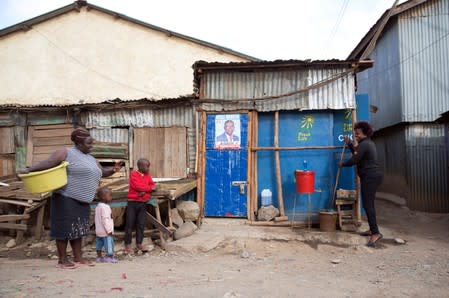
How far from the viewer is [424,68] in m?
10.0

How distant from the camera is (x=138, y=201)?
18.5ft

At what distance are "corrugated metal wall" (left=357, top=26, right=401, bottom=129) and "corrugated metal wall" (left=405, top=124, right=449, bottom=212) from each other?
76cm

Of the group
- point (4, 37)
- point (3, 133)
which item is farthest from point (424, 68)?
point (4, 37)

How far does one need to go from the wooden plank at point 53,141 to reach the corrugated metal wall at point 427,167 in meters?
9.62

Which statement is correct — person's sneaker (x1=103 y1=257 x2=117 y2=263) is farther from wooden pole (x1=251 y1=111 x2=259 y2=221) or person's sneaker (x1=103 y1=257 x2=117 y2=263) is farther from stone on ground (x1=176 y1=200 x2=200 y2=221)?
wooden pole (x1=251 y1=111 x2=259 y2=221)

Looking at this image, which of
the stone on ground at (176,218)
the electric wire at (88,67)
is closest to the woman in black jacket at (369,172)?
the stone on ground at (176,218)

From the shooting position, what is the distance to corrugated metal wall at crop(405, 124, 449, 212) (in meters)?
9.69

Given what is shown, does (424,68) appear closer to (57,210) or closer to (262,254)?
(262,254)

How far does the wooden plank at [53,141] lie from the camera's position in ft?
28.3

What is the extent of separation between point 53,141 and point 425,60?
427 inches

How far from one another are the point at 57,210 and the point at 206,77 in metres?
4.47

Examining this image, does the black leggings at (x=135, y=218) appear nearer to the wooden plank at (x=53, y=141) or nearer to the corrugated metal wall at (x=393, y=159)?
the wooden plank at (x=53, y=141)

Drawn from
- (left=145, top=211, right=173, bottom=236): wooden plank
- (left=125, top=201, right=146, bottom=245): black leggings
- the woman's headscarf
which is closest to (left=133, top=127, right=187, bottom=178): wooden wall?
(left=145, top=211, right=173, bottom=236): wooden plank

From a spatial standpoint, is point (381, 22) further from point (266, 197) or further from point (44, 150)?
point (44, 150)
